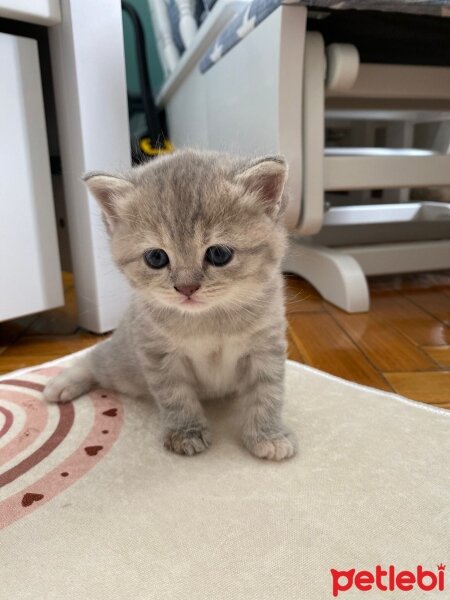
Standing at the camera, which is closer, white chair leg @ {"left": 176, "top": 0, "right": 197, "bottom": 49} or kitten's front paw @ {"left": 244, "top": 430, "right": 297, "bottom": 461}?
kitten's front paw @ {"left": 244, "top": 430, "right": 297, "bottom": 461}

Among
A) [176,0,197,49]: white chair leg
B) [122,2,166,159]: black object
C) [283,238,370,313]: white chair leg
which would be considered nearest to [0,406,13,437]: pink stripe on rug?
[283,238,370,313]: white chair leg

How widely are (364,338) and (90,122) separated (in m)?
0.81

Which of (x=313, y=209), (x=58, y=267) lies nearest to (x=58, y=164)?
(x=58, y=267)

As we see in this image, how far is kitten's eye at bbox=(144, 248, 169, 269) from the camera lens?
64 cm

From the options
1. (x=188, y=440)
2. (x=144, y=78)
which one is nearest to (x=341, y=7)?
(x=188, y=440)

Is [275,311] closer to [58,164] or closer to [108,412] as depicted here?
[108,412]

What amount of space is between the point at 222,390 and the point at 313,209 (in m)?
0.61

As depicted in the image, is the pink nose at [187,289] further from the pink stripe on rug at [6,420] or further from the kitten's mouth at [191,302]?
the pink stripe on rug at [6,420]

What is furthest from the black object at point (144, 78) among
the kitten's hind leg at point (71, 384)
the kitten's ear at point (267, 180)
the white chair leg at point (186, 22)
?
the kitten's ear at point (267, 180)

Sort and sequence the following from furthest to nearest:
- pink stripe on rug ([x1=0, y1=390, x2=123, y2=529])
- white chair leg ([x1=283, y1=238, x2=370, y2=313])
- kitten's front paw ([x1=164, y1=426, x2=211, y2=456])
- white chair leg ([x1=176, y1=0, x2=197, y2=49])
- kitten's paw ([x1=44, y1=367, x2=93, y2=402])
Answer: white chair leg ([x1=176, y1=0, x2=197, y2=49]) < white chair leg ([x1=283, y1=238, x2=370, y2=313]) < kitten's paw ([x1=44, y1=367, x2=93, y2=402]) < kitten's front paw ([x1=164, y1=426, x2=211, y2=456]) < pink stripe on rug ([x1=0, y1=390, x2=123, y2=529])

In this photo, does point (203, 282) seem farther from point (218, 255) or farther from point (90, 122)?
point (90, 122)

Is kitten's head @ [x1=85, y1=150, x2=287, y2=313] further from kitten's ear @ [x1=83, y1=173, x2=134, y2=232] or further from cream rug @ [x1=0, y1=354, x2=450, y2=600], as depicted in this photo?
cream rug @ [x1=0, y1=354, x2=450, y2=600]

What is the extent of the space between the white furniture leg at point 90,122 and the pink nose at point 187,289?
448mm

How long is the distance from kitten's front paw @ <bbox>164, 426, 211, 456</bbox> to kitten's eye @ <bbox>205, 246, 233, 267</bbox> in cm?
26
